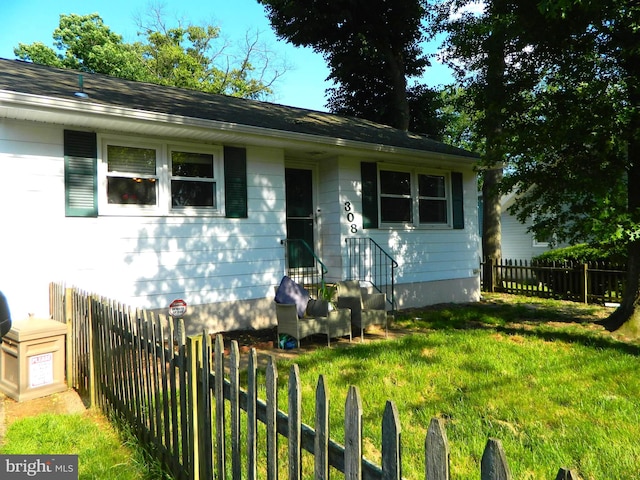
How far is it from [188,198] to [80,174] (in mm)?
1630

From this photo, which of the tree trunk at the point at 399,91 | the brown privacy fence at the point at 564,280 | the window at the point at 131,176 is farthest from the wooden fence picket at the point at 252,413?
the tree trunk at the point at 399,91

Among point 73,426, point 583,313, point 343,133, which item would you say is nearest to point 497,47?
point 343,133

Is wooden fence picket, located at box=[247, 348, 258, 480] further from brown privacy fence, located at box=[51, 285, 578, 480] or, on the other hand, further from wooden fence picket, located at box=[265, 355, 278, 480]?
wooden fence picket, located at box=[265, 355, 278, 480]

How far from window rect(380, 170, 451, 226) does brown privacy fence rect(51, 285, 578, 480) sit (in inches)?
262

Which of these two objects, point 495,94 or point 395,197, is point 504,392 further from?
point 395,197

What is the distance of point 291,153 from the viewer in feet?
27.9

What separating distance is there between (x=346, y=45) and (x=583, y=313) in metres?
13.7

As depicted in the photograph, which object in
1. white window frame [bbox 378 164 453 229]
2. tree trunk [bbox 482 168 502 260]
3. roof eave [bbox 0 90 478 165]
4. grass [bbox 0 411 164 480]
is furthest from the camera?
tree trunk [bbox 482 168 502 260]

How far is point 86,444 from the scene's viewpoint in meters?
3.34

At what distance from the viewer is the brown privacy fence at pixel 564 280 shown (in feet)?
33.9

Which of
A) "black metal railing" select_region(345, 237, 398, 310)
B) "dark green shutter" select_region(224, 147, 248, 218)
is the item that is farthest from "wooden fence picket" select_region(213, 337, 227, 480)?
"black metal railing" select_region(345, 237, 398, 310)

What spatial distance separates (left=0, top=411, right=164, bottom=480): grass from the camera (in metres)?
2.97

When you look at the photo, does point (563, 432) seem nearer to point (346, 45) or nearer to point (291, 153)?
point (291, 153)

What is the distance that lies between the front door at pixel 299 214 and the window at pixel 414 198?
1.65m
